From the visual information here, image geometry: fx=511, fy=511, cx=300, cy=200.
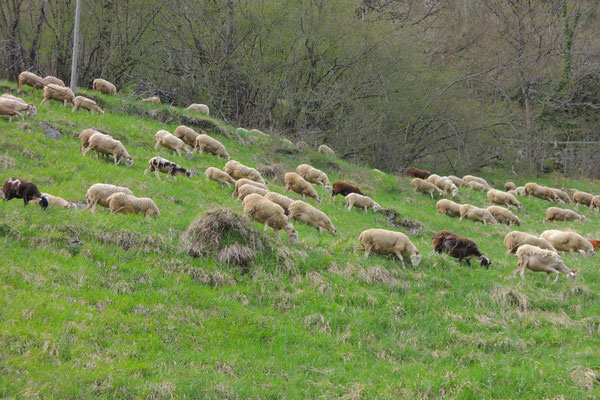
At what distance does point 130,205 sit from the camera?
10422mm

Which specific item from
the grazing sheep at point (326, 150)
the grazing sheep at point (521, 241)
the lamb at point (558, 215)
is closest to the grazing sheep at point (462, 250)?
the grazing sheep at point (521, 241)

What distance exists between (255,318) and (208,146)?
10336 mm

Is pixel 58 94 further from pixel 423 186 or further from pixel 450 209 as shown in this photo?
pixel 450 209

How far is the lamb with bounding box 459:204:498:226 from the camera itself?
58.9 ft

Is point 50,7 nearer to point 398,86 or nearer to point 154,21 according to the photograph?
point 154,21

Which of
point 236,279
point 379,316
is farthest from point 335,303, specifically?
point 236,279

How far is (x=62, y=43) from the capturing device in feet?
76.1

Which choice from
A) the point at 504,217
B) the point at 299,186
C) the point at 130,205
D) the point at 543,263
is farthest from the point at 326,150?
the point at 130,205

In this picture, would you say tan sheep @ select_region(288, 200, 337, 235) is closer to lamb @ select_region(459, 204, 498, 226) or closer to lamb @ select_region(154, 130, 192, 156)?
lamb @ select_region(154, 130, 192, 156)

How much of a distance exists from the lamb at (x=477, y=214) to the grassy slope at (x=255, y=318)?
580cm

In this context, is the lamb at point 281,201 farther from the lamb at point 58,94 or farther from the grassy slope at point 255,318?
the lamb at point 58,94

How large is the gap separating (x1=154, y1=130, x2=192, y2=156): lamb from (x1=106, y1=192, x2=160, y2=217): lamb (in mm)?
5691

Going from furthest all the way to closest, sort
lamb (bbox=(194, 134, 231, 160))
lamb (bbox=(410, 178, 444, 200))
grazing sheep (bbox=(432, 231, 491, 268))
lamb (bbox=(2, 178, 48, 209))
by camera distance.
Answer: lamb (bbox=(410, 178, 444, 200)), lamb (bbox=(194, 134, 231, 160)), grazing sheep (bbox=(432, 231, 491, 268)), lamb (bbox=(2, 178, 48, 209))

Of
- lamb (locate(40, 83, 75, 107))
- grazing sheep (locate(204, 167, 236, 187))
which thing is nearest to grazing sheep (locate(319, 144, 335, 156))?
grazing sheep (locate(204, 167, 236, 187))
